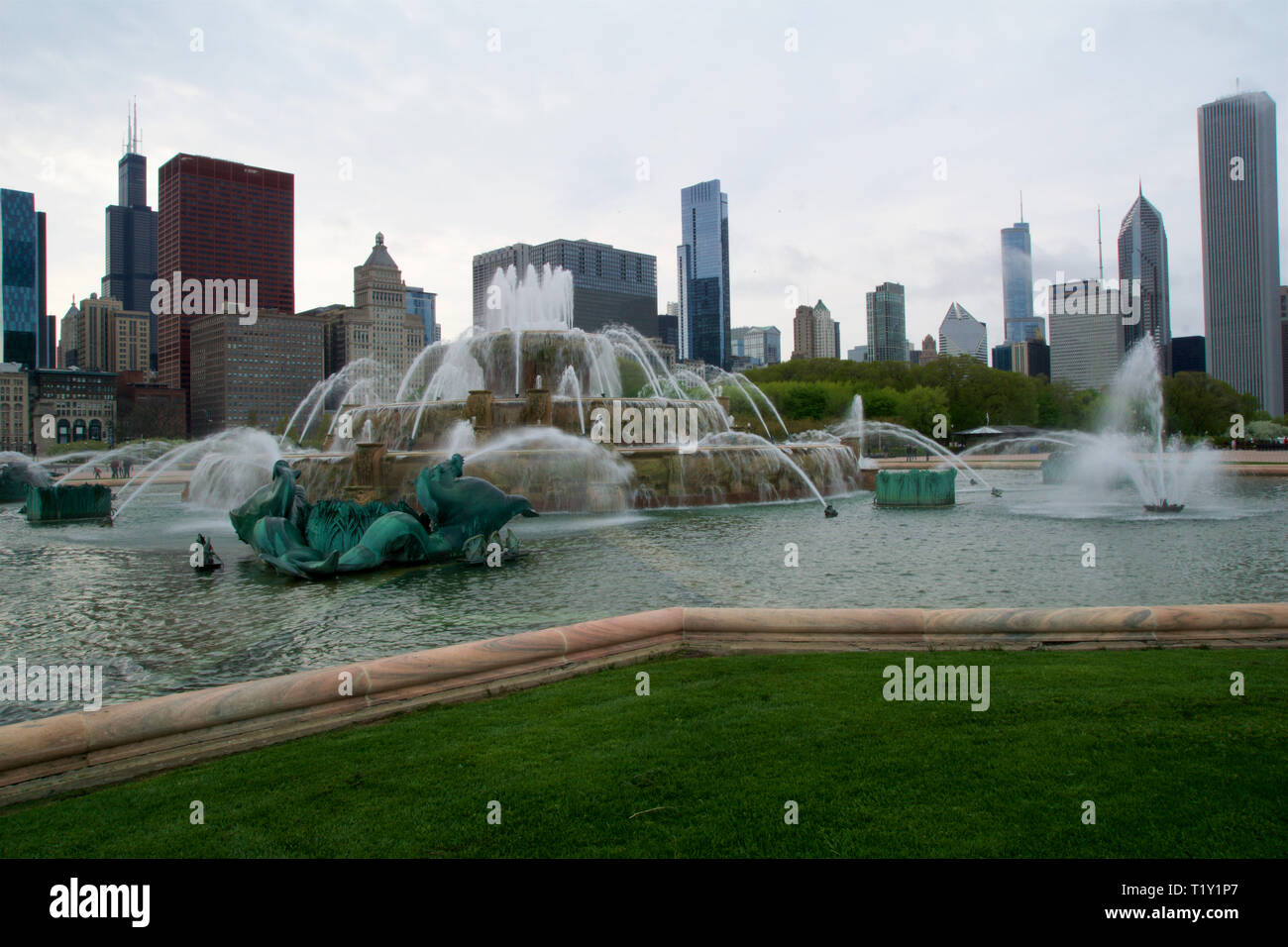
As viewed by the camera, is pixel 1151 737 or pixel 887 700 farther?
pixel 887 700

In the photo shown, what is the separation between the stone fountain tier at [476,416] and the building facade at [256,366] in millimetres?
117294

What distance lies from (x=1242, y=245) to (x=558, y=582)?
162 meters

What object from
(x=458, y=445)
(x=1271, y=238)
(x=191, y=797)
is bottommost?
(x=191, y=797)

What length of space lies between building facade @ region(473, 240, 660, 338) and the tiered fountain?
103785 millimetres

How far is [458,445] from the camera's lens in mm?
25875

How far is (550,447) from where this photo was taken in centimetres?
2231

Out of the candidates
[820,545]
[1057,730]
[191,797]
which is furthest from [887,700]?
[820,545]

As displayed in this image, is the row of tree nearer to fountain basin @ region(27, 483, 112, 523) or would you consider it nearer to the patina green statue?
fountain basin @ region(27, 483, 112, 523)

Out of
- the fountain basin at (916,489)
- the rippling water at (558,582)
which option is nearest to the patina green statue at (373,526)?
the rippling water at (558,582)

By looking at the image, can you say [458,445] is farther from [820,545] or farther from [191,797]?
[191,797]

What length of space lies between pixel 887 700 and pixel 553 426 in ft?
67.8

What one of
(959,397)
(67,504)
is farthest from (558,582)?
(959,397)
